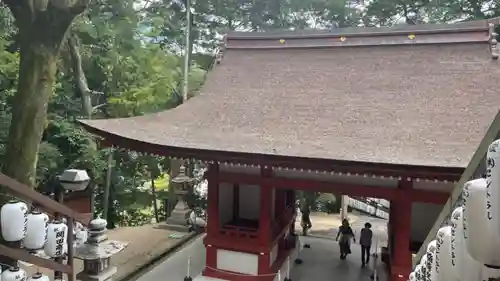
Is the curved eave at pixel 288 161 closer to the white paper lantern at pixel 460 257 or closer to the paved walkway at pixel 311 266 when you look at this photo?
the paved walkway at pixel 311 266

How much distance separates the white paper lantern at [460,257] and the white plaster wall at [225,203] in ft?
19.5

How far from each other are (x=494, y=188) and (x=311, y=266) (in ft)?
25.3

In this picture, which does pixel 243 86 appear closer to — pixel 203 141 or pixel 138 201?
pixel 203 141

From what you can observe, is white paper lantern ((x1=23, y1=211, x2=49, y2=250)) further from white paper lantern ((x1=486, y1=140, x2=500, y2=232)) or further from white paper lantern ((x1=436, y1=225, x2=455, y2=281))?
white paper lantern ((x1=486, y1=140, x2=500, y2=232))

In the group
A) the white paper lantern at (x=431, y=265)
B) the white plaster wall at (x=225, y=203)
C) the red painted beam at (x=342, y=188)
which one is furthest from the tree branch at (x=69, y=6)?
the white paper lantern at (x=431, y=265)

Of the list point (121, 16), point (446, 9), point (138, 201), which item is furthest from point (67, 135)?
point (446, 9)

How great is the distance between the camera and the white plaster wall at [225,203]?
8353 millimetres

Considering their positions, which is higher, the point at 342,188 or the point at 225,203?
the point at 342,188

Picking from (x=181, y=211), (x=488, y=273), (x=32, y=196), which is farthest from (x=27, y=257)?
(x=181, y=211)

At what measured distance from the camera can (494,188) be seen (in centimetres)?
197

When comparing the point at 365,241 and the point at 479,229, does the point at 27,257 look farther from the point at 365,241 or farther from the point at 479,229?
the point at 365,241

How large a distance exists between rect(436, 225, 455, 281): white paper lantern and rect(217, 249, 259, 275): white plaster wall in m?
4.99

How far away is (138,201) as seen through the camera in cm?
1530

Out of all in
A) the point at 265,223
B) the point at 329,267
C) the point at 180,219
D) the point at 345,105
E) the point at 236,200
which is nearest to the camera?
the point at 265,223
